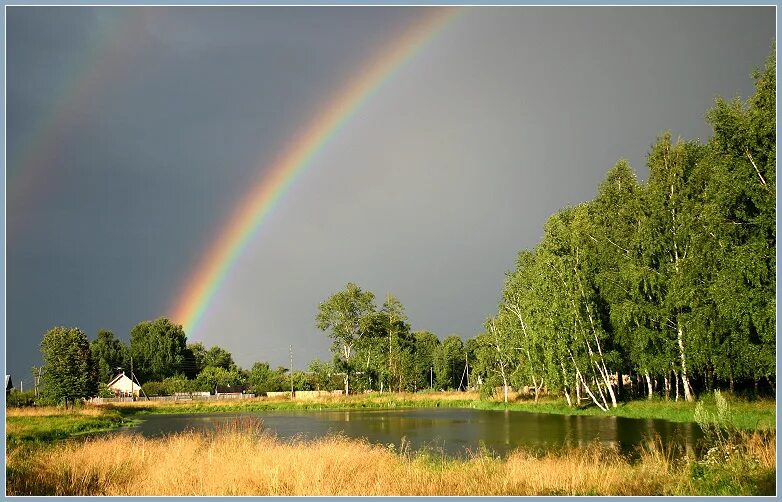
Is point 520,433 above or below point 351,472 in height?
below

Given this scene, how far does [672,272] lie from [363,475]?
26185 mm

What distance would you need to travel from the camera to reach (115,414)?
52469 mm

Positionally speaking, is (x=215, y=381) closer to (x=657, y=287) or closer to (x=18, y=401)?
(x=18, y=401)

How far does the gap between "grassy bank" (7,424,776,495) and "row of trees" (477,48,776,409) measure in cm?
1288

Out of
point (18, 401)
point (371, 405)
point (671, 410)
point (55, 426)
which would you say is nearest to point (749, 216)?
point (671, 410)

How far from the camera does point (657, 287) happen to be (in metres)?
35.8

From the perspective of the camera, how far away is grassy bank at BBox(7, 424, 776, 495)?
1274 cm

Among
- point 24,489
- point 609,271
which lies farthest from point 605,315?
point 24,489

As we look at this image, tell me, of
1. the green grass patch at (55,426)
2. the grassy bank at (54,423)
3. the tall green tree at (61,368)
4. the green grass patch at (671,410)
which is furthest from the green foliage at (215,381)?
the green grass patch at (671,410)

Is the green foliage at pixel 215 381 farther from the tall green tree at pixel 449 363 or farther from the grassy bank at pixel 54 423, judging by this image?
the grassy bank at pixel 54 423

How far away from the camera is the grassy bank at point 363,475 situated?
12742mm

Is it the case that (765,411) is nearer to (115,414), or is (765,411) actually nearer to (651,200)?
(651,200)

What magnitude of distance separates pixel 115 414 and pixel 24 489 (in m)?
41.3

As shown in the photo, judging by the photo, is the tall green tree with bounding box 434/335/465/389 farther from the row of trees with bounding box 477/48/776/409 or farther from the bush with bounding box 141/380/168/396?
the row of trees with bounding box 477/48/776/409
